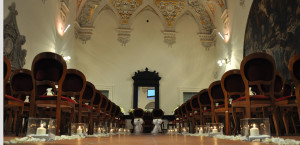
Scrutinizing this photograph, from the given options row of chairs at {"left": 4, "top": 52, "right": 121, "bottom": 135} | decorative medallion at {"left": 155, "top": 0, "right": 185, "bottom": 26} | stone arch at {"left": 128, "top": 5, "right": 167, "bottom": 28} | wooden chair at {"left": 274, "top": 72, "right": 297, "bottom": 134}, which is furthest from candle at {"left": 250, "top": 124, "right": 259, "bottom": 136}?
decorative medallion at {"left": 155, "top": 0, "right": 185, "bottom": 26}

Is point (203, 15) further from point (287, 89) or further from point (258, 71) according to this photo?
point (258, 71)

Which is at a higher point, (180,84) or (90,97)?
(180,84)

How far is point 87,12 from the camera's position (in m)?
14.7

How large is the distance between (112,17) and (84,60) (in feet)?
9.99

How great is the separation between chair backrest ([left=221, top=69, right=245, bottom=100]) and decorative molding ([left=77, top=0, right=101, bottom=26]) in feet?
38.3

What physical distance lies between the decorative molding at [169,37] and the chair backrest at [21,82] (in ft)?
37.1

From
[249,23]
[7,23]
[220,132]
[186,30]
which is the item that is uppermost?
[186,30]

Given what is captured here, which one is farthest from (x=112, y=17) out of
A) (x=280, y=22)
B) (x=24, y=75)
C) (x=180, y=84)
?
(x=24, y=75)

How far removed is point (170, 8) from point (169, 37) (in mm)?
1797

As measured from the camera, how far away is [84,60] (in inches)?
562

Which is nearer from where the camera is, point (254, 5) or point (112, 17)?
point (254, 5)

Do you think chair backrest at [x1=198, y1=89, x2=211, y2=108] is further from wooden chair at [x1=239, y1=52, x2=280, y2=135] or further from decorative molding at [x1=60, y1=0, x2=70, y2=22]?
decorative molding at [x1=60, y1=0, x2=70, y2=22]

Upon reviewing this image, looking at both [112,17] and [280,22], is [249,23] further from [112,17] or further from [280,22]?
[112,17]

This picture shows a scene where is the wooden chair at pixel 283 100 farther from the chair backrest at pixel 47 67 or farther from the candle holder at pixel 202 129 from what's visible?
the chair backrest at pixel 47 67
